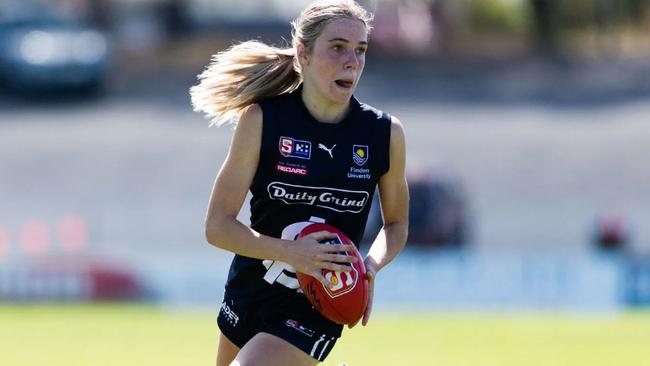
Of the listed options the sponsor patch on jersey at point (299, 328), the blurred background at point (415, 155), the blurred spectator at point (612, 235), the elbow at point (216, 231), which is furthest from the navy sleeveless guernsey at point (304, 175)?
the blurred spectator at point (612, 235)

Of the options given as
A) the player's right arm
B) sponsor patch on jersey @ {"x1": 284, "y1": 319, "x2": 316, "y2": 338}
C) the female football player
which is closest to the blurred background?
the female football player

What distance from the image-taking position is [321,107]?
17.5 ft

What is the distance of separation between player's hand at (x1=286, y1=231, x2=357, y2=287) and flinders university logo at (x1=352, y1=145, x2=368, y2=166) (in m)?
0.38

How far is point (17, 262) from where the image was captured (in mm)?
14930

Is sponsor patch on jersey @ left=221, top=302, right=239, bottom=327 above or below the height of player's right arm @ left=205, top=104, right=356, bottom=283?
below

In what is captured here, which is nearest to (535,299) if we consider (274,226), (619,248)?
(619,248)

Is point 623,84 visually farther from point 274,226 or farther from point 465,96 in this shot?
point 274,226

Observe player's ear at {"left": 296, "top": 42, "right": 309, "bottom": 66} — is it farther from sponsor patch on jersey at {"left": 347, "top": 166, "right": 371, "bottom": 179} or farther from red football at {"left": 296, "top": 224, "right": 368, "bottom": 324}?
red football at {"left": 296, "top": 224, "right": 368, "bottom": 324}

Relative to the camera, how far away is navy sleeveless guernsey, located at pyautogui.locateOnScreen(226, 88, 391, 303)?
523 cm

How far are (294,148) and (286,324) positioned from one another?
66cm

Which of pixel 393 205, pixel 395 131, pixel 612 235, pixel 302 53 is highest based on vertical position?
pixel 302 53

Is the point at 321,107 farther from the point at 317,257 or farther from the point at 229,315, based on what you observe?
the point at 229,315

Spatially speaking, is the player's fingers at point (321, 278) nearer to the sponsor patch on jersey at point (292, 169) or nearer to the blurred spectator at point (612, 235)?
the sponsor patch on jersey at point (292, 169)

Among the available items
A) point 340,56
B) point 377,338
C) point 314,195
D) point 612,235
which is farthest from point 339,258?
point 612,235
